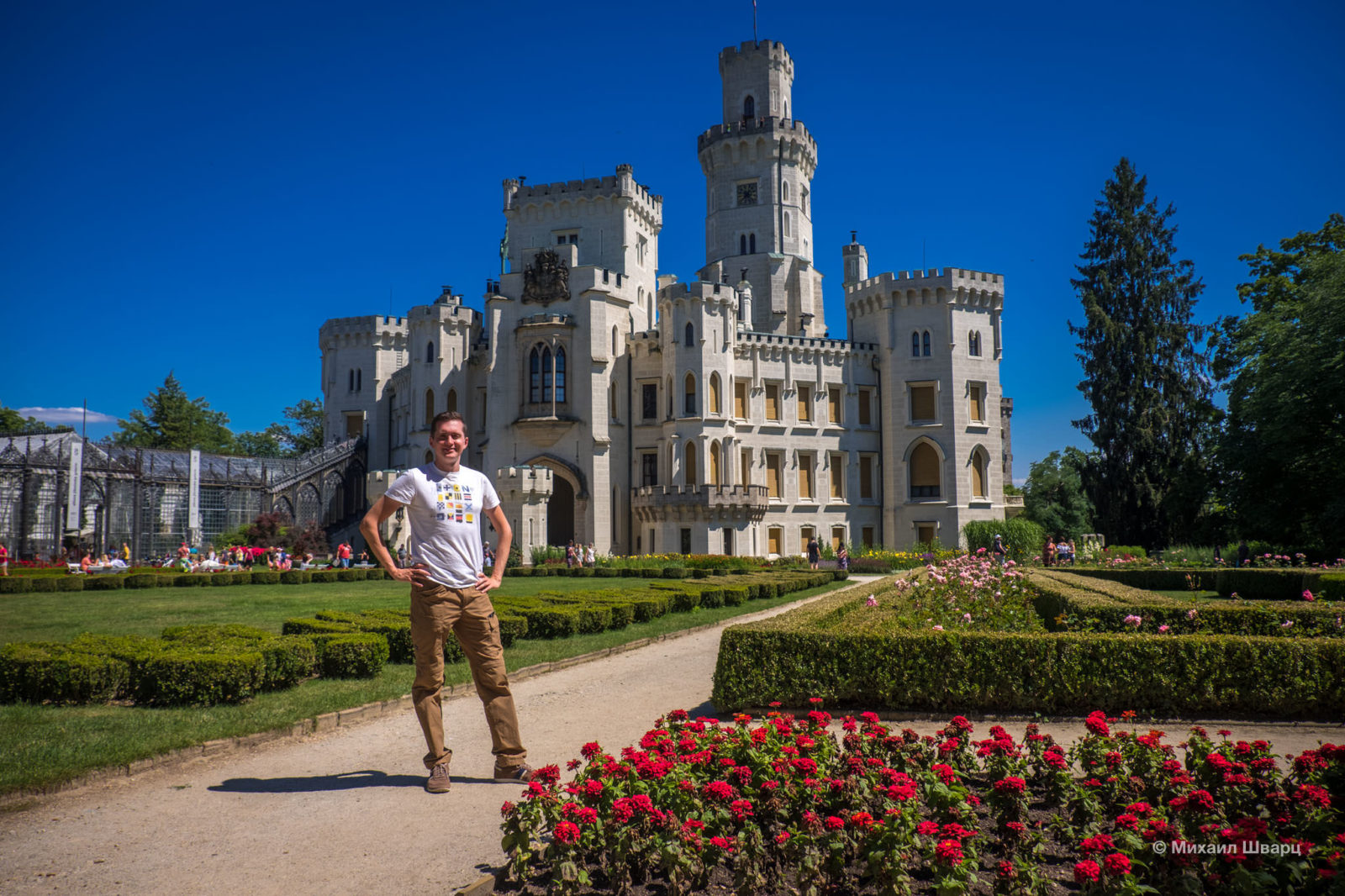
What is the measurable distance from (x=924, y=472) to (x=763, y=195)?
1917 cm

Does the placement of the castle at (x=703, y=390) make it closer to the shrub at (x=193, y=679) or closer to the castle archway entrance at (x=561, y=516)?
the castle archway entrance at (x=561, y=516)

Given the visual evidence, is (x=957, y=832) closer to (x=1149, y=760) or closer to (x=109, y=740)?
(x=1149, y=760)

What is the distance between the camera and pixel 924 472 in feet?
151

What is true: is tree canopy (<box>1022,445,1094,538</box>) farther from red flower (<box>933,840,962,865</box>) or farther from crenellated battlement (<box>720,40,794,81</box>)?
red flower (<box>933,840,962,865</box>)

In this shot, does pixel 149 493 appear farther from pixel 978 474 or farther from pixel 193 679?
pixel 978 474

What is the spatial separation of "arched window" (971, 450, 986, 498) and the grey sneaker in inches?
1693

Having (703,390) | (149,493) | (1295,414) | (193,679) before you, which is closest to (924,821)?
(193,679)

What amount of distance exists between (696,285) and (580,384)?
776 centimetres

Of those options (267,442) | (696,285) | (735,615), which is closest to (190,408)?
(267,442)

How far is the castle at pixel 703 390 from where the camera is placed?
43062 millimetres

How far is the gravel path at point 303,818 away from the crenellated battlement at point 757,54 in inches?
2021

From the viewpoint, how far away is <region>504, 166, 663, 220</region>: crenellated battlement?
46.8 meters

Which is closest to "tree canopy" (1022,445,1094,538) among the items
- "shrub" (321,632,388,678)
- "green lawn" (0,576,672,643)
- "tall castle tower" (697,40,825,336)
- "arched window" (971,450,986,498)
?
"arched window" (971,450,986,498)

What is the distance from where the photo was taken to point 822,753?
5273mm
